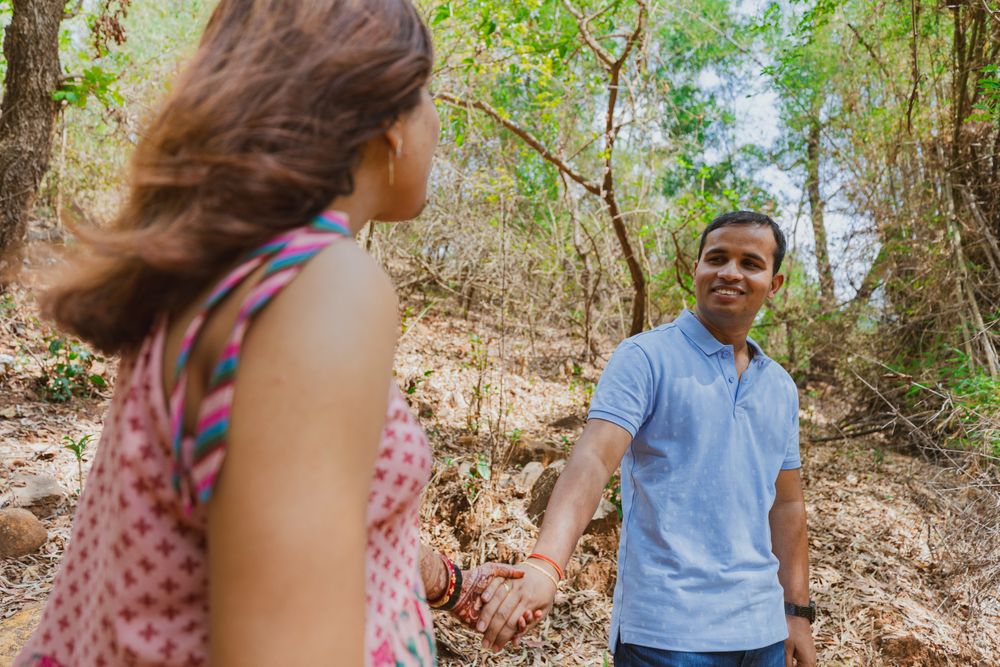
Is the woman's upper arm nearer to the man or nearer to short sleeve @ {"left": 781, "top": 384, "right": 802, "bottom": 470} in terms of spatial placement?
the man

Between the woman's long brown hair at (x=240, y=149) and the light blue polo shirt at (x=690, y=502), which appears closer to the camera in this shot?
the woman's long brown hair at (x=240, y=149)

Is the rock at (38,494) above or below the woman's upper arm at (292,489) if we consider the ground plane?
below

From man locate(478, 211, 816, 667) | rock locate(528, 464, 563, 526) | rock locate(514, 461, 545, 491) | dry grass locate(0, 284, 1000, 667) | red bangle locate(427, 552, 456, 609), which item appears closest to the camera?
red bangle locate(427, 552, 456, 609)

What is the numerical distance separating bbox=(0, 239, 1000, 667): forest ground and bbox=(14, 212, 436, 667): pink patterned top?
2.40 m

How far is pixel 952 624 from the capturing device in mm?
4066

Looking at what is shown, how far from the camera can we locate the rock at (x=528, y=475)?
5.32 m

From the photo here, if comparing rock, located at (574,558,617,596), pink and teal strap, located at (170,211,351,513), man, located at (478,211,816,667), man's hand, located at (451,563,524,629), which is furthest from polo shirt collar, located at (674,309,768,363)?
rock, located at (574,558,617,596)

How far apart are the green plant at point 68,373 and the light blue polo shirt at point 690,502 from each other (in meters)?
5.09

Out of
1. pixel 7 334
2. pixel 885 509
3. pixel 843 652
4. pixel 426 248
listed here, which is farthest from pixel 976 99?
pixel 7 334

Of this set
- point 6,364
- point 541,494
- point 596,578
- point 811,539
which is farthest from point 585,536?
point 6,364

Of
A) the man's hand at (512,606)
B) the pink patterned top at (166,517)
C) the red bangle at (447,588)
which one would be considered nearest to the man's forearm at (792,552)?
the man's hand at (512,606)

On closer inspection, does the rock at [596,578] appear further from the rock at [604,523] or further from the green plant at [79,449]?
the green plant at [79,449]

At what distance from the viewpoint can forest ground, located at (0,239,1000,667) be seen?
152 inches

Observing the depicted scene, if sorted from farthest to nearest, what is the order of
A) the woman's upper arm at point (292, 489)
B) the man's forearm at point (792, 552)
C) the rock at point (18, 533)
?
the rock at point (18, 533) → the man's forearm at point (792, 552) → the woman's upper arm at point (292, 489)
